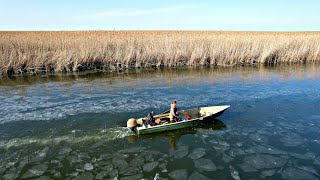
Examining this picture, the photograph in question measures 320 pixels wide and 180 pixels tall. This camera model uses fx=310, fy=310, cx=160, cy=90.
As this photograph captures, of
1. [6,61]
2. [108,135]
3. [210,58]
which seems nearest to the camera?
[108,135]

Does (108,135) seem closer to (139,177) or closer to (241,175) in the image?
(139,177)

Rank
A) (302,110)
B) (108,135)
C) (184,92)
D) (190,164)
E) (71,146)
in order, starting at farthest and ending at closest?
(184,92), (302,110), (108,135), (71,146), (190,164)

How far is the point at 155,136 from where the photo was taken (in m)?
9.66

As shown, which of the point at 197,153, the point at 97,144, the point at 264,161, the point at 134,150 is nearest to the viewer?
the point at 264,161

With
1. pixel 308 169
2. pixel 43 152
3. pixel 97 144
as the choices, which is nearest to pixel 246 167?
pixel 308 169

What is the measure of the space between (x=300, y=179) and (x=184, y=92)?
843 cm

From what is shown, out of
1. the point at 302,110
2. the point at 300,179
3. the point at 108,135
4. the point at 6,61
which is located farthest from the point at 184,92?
the point at 6,61

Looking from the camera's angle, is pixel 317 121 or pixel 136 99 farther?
pixel 136 99

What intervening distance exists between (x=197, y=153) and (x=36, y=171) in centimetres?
415

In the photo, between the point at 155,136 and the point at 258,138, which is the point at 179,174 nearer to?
the point at 155,136

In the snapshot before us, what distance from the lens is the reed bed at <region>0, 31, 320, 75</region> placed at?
66.0 feet

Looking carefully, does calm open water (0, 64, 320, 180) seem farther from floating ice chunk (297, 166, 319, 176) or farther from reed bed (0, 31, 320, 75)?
reed bed (0, 31, 320, 75)

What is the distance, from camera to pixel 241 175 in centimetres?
726

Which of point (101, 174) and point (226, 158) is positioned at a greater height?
point (226, 158)
